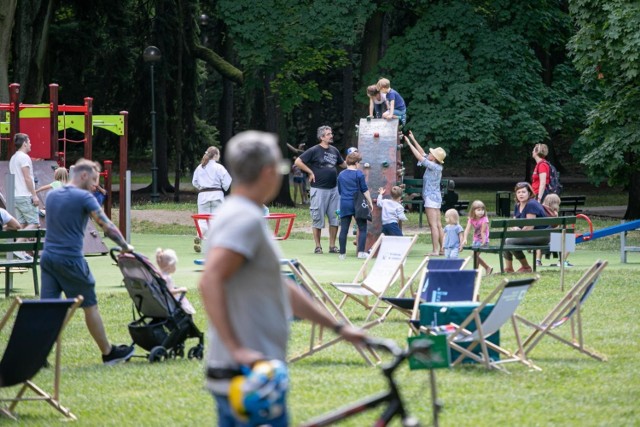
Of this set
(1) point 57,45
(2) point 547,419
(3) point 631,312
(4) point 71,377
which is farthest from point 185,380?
(1) point 57,45

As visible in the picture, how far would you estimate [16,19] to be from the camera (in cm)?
3475

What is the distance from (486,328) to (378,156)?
481 inches

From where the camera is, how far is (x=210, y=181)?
21.5 meters

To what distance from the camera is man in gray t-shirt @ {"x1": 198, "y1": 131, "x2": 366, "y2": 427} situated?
496cm

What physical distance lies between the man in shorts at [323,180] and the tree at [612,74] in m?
8.62

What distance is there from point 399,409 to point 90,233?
53.8ft

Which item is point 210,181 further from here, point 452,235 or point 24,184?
point 452,235

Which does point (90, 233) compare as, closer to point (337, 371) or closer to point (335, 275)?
point (335, 275)

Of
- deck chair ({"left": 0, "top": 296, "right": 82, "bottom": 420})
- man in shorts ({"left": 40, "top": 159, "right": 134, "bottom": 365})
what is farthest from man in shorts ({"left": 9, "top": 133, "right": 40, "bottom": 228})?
deck chair ({"left": 0, "top": 296, "right": 82, "bottom": 420})

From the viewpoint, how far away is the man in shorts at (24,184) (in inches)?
750

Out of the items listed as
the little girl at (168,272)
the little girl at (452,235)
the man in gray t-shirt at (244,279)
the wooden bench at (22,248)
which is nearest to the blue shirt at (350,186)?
the little girl at (452,235)

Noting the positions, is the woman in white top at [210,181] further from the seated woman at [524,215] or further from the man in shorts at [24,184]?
the seated woman at [524,215]

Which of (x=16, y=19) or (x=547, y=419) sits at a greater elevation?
(x=16, y=19)

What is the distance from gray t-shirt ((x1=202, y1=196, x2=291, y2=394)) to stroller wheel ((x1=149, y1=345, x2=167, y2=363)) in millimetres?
5900
